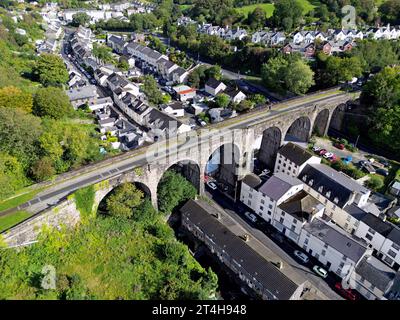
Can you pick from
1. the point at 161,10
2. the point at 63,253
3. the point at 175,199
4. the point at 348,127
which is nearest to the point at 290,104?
the point at 348,127

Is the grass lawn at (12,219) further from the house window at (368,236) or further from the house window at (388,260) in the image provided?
the house window at (388,260)

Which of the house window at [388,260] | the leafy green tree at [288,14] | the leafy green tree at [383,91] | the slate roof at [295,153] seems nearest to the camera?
the house window at [388,260]

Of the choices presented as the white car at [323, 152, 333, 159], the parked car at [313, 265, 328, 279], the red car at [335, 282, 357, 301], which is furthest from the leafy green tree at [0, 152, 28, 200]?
the white car at [323, 152, 333, 159]

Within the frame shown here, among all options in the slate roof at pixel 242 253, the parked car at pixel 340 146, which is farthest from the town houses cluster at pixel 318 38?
the slate roof at pixel 242 253

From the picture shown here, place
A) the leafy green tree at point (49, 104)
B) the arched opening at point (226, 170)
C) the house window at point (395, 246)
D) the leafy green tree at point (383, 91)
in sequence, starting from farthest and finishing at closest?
the leafy green tree at point (383, 91), the leafy green tree at point (49, 104), the arched opening at point (226, 170), the house window at point (395, 246)

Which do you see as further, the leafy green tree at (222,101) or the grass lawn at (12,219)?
the leafy green tree at (222,101)

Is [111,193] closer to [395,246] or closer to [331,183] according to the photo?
[331,183]

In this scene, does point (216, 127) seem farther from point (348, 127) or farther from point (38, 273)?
point (348, 127)
